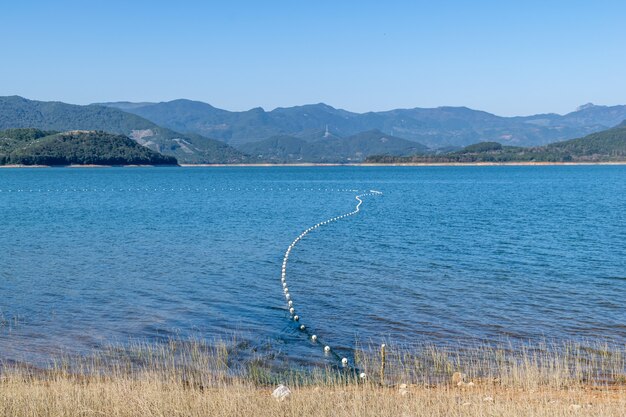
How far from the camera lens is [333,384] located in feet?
48.2

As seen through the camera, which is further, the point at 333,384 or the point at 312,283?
the point at 312,283

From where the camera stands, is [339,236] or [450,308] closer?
[450,308]

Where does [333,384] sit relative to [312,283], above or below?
above

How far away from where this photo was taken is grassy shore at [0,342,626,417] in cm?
1231

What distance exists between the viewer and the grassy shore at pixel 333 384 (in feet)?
40.4

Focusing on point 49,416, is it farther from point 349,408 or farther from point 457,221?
point 457,221

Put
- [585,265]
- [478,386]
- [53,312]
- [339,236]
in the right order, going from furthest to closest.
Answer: [339,236] < [585,265] < [53,312] < [478,386]

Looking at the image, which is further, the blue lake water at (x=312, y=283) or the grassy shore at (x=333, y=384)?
the blue lake water at (x=312, y=283)

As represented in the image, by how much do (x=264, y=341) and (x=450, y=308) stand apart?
6970mm

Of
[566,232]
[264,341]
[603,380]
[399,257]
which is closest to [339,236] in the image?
[399,257]

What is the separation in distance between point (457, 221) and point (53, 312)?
1540 inches

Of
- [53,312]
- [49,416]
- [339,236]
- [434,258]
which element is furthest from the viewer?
[339,236]

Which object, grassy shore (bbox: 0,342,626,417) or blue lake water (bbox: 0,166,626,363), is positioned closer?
grassy shore (bbox: 0,342,626,417)

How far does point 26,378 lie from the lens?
15359 mm
